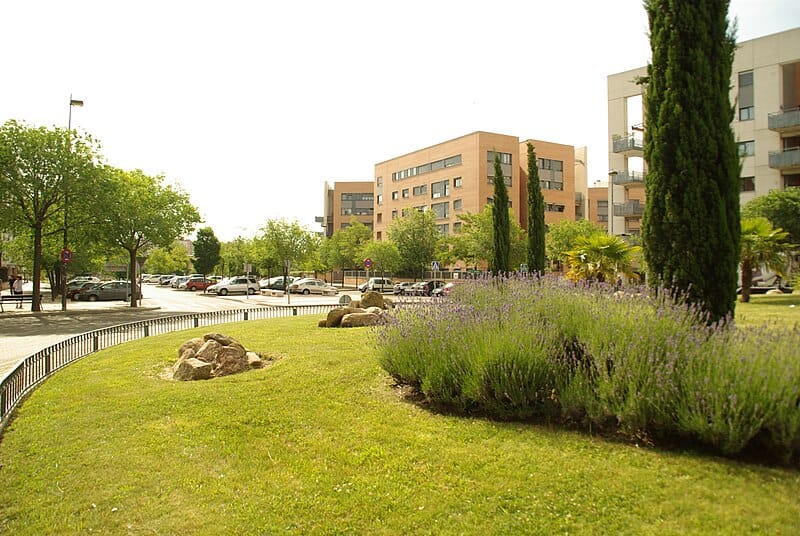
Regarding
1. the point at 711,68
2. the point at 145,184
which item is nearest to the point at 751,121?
the point at 711,68

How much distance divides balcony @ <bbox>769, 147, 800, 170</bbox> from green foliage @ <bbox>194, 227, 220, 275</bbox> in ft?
210

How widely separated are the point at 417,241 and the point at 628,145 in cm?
2236

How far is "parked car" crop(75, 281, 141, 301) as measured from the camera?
38250 mm

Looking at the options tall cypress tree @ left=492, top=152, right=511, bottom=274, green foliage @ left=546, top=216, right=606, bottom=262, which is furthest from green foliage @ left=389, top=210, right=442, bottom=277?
tall cypress tree @ left=492, top=152, right=511, bottom=274

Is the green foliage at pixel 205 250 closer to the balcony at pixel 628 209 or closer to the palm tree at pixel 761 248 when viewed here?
the balcony at pixel 628 209

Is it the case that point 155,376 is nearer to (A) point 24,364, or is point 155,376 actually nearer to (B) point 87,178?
(A) point 24,364

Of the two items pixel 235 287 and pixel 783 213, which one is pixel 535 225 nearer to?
pixel 783 213

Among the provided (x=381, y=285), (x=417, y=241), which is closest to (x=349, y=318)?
(x=381, y=285)

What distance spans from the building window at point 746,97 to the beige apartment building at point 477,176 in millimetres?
26428

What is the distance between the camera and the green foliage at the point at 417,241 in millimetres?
55656

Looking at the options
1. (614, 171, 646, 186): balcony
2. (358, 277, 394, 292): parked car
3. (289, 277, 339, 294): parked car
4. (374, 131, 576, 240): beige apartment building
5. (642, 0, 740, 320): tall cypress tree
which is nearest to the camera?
(642, 0, 740, 320): tall cypress tree

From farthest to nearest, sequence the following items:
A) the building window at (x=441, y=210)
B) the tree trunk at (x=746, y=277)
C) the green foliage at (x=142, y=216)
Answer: the building window at (x=441, y=210) < the green foliage at (x=142, y=216) < the tree trunk at (x=746, y=277)

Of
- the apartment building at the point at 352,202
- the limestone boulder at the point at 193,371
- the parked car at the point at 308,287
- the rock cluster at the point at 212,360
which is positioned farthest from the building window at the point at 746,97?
the apartment building at the point at 352,202

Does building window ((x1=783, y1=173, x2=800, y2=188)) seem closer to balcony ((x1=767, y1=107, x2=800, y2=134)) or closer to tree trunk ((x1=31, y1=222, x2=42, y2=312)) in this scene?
balcony ((x1=767, y1=107, x2=800, y2=134))
